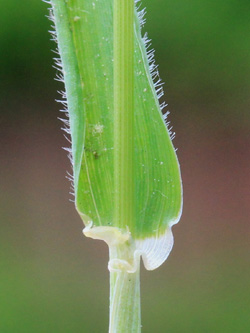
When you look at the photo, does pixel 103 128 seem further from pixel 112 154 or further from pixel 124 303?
pixel 124 303

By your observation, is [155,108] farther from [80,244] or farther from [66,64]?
[80,244]

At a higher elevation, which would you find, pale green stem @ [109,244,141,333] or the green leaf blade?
the green leaf blade

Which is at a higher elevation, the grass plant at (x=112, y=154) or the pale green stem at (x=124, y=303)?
the grass plant at (x=112, y=154)

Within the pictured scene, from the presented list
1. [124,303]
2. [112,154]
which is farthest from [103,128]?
[124,303]

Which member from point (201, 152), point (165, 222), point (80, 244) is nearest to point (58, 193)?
point (80, 244)

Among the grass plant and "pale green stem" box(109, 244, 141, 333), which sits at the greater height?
the grass plant

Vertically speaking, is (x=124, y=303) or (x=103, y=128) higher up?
(x=103, y=128)

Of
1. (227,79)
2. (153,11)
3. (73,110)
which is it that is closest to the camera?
(73,110)

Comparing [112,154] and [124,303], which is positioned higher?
[112,154]
